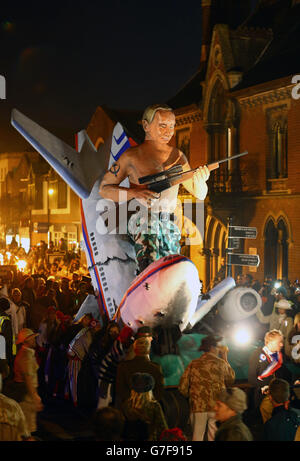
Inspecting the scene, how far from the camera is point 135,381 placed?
18.8ft

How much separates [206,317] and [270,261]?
15800 mm

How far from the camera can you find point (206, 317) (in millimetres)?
8102

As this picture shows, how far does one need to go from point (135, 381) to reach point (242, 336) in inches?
112

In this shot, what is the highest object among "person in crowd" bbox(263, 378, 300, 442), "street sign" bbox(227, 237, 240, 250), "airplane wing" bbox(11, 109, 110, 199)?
"airplane wing" bbox(11, 109, 110, 199)

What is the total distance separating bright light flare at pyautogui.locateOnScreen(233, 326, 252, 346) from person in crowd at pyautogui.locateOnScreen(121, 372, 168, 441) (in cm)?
266

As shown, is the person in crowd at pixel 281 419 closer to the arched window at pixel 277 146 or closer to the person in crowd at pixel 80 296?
the person in crowd at pixel 80 296

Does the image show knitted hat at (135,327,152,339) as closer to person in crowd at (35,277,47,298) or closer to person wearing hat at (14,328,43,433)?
person wearing hat at (14,328,43,433)

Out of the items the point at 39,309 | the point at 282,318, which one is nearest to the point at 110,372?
the point at 282,318

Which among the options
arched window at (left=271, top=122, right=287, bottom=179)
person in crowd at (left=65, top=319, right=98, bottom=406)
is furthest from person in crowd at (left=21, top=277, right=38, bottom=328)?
arched window at (left=271, top=122, right=287, bottom=179)

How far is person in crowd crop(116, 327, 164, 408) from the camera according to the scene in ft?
21.6

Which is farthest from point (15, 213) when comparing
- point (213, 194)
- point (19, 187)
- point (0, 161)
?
point (213, 194)

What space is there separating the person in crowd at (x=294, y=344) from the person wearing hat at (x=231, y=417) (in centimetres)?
374

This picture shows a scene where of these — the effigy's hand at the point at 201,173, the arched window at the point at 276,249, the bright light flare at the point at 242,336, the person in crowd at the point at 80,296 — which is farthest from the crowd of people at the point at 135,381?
the arched window at the point at 276,249
